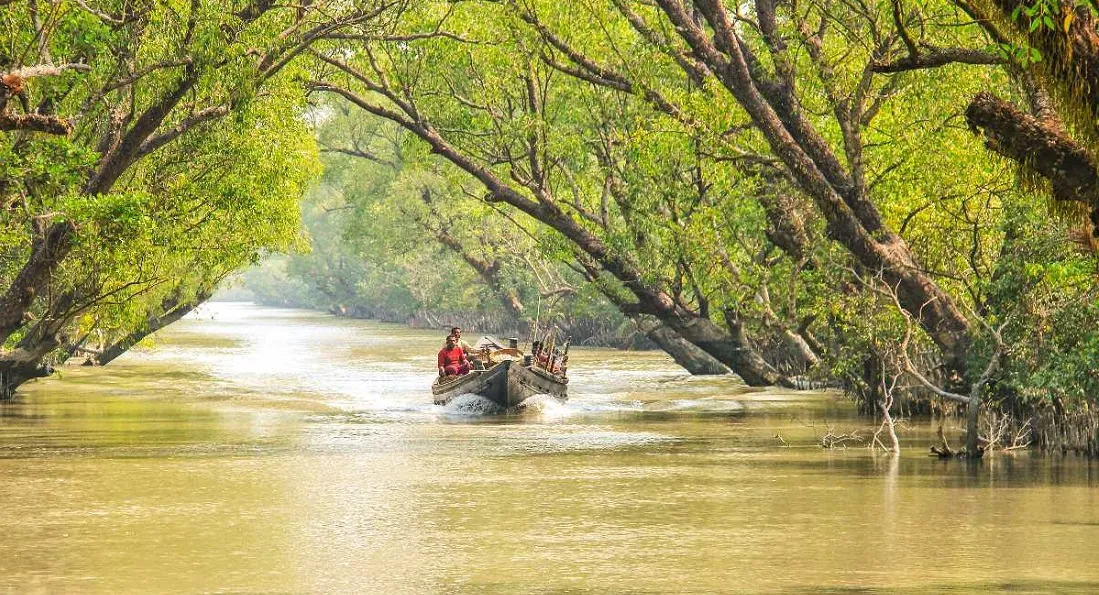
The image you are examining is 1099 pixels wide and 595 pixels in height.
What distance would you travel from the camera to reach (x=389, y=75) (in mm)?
31766

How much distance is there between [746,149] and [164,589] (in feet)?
56.5

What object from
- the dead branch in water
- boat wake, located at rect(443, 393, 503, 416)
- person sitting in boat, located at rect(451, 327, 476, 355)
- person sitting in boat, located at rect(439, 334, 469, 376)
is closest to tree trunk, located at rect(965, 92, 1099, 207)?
the dead branch in water

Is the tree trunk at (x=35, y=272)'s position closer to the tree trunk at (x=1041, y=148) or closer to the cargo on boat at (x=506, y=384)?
the cargo on boat at (x=506, y=384)

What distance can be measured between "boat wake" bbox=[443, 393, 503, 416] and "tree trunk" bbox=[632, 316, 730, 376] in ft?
28.3

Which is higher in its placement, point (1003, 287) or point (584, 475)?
point (1003, 287)

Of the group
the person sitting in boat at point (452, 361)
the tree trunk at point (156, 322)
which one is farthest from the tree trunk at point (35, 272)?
the tree trunk at point (156, 322)

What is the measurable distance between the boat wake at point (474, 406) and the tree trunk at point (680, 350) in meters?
8.62

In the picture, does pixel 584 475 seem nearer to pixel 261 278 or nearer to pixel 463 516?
pixel 463 516

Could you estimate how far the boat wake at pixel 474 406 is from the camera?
30.2 meters

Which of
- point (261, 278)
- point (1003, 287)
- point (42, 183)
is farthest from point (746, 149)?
point (261, 278)

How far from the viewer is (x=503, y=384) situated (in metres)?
30.0

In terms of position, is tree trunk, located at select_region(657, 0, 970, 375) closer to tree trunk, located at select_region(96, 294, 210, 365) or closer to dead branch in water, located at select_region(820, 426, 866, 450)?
dead branch in water, located at select_region(820, 426, 866, 450)

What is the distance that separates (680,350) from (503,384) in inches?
435

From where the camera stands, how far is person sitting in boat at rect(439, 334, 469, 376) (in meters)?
31.5
